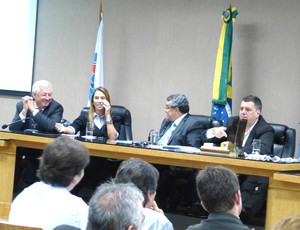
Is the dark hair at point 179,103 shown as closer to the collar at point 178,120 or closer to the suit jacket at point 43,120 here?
the collar at point 178,120

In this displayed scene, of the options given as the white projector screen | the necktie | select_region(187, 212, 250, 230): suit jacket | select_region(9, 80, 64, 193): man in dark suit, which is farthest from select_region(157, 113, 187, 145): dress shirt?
select_region(187, 212, 250, 230): suit jacket

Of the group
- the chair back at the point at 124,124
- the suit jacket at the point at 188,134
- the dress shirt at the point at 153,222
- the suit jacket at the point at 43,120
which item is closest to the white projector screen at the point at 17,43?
the suit jacket at the point at 43,120

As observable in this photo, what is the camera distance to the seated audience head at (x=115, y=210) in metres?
2.09

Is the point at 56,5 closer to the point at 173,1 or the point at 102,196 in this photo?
the point at 173,1

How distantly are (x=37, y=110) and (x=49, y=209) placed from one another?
3602mm

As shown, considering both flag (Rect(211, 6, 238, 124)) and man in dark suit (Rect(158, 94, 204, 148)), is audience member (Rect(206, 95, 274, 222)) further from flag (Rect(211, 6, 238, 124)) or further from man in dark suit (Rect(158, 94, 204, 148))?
flag (Rect(211, 6, 238, 124))

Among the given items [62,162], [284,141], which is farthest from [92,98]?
[62,162]

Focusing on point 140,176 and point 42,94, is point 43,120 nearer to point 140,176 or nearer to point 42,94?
point 42,94

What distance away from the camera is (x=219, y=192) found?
282cm

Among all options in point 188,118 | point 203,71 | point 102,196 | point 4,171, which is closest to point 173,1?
point 203,71

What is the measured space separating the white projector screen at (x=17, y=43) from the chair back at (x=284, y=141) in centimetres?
386

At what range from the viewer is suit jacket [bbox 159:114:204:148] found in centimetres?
589

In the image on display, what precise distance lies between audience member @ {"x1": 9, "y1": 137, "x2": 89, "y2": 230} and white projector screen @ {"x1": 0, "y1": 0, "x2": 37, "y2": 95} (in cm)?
586

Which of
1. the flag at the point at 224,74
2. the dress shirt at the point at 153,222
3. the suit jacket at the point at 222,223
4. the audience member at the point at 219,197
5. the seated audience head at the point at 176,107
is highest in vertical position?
the flag at the point at 224,74
